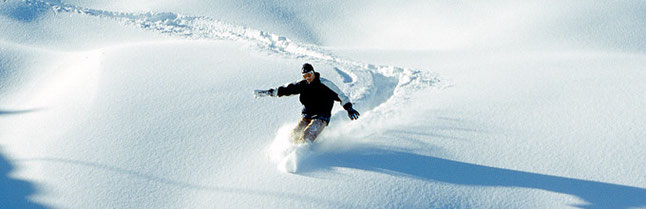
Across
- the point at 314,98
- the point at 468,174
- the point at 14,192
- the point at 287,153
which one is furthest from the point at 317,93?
the point at 14,192

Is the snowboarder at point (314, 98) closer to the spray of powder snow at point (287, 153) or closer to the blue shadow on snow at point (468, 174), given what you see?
the spray of powder snow at point (287, 153)

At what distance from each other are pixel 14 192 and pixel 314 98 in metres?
2.79

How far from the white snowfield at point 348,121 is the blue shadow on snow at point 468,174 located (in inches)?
0.6

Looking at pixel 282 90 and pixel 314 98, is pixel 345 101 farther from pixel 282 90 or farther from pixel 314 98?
pixel 282 90

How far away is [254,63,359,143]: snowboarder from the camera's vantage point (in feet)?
14.9

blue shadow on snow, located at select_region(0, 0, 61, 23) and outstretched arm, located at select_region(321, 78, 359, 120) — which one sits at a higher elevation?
blue shadow on snow, located at select_region(0, 0, 61, 23)

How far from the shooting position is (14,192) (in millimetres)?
4066

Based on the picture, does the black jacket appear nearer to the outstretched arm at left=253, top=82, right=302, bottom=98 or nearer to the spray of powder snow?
the outstretched arm at left=253, top=82, right=302, bottom=98

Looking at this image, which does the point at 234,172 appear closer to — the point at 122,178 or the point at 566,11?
the point at 122,178

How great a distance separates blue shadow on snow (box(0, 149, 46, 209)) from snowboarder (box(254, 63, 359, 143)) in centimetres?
216

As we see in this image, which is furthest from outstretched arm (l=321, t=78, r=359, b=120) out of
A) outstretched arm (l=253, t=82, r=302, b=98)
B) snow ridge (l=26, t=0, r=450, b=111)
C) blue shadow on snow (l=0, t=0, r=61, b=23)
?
blue shadow on snow (l=0, t=0, r=61, b=23)

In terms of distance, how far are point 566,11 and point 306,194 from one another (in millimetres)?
6905

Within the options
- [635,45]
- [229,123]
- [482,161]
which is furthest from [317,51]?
[635,45]

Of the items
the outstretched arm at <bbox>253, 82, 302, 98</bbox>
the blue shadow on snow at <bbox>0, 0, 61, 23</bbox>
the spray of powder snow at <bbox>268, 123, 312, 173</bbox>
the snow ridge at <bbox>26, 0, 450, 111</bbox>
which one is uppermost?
the blue shadow on snow at <bbox>0, 0, 61, 23</bbox>
